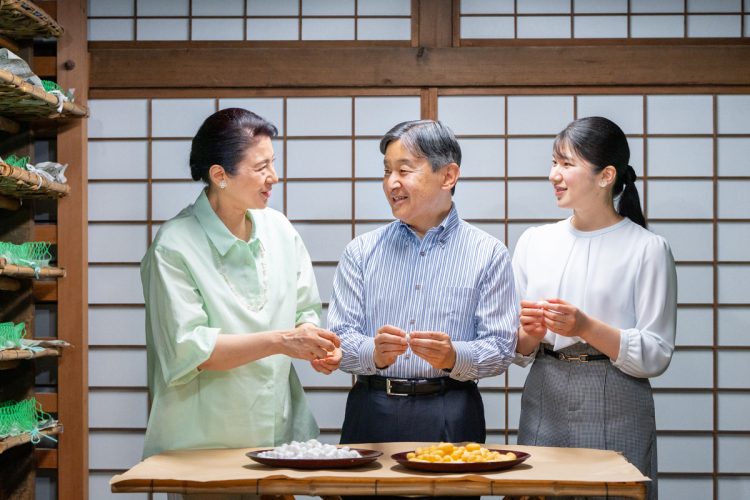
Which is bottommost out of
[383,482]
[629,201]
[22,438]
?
[22,438]

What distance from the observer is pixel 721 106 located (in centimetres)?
483

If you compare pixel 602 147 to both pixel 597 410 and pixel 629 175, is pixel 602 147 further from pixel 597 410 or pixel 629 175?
pixel 597 410

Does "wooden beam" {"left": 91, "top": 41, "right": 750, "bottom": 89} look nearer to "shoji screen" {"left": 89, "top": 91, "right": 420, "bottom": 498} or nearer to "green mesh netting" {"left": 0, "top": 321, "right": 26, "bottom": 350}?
"shoji screen" {"left": 89, "top": 91, "right": 420, "bottom": 498}

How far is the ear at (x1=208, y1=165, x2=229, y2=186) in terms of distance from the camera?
3.31 metres

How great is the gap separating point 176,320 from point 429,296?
0.82 metres

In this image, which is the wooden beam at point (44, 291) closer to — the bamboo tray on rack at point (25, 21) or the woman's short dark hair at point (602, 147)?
the bamboo tray on rack at point (25, 21)

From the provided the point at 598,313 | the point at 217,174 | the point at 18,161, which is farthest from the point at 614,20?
the point at 18,161

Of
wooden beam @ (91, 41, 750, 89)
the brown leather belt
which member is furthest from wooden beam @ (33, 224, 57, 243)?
the brown leather belt

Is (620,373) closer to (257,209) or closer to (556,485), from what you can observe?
(556,485)

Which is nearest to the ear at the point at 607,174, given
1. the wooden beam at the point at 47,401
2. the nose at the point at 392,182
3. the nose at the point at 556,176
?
the nose at the point at 556,176

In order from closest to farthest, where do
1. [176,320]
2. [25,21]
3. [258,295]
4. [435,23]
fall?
[176,320]
[258,295]
[25,21]
[435,23]

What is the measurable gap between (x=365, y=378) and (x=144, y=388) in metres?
1.97

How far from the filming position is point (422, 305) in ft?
10.6

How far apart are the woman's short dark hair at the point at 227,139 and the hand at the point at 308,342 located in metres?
0.63
